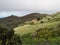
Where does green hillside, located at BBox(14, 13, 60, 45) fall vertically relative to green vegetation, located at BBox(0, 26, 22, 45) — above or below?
below

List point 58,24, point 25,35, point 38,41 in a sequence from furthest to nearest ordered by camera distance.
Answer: point 58,24
point 25,35
point 38,41

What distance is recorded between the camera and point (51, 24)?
11619cm

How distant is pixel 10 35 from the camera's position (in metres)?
62.2

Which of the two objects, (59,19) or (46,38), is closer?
(46,38)

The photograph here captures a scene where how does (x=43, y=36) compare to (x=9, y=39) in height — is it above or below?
below

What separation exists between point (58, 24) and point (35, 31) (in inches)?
409

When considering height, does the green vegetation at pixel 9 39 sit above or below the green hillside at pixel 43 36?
above

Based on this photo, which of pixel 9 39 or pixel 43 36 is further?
pixel 43 36

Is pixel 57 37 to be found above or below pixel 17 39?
below

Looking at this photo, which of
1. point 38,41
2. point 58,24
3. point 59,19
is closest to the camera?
point 38,41

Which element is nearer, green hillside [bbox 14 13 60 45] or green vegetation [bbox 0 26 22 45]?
green vegetation [bbox 0 26 22 45]

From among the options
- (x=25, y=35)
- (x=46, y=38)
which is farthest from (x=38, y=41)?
(x=25, y=35)

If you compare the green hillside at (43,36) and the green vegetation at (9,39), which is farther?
the green hillside at (43,36)

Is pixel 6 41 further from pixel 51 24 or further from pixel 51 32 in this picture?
pixel 51 24
